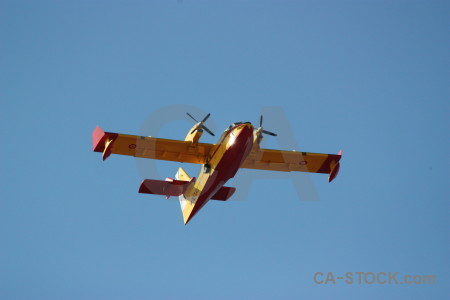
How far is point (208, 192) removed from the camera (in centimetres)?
2698

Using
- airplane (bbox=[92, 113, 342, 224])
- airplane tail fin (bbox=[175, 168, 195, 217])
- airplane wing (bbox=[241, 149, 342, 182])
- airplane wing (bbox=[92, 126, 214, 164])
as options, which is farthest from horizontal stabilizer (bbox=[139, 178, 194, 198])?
airplane wing (bbox=[241, 149, 342, 182])

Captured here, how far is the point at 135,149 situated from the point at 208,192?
3618 mm

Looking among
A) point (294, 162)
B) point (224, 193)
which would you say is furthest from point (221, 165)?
point (294, 162)

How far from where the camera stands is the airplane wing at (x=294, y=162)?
2859 cm

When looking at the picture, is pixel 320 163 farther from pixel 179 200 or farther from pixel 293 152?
pixel 179 200

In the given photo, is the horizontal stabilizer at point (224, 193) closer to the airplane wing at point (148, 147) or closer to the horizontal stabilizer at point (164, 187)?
the horizontal stabilizer at point (164, 187)

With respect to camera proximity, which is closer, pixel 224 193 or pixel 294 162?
pixel 224 193

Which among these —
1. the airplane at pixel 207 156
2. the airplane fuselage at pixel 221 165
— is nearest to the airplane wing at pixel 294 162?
the airplane at pixel 207 156

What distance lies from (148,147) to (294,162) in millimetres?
6974

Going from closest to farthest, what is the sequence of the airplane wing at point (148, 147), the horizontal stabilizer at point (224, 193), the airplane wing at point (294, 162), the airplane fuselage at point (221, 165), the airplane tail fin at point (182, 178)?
the airplane fuselage at point (221, 165) < the airplane wing at point (148, 147) < the horizontal stabilizer at point (224, 193) < the airplane wing at point (294, 162) < the airplane tail fin at point (182, 178)

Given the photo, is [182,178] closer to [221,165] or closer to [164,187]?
[164,187]

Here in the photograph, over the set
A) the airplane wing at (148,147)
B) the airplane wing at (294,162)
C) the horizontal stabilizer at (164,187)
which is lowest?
the horizontal stabilizer at (164,187)

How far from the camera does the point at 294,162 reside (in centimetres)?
2922

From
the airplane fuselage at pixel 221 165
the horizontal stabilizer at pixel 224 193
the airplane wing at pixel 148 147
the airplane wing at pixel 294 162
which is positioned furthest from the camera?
the airplane wing at pixel 294 162
